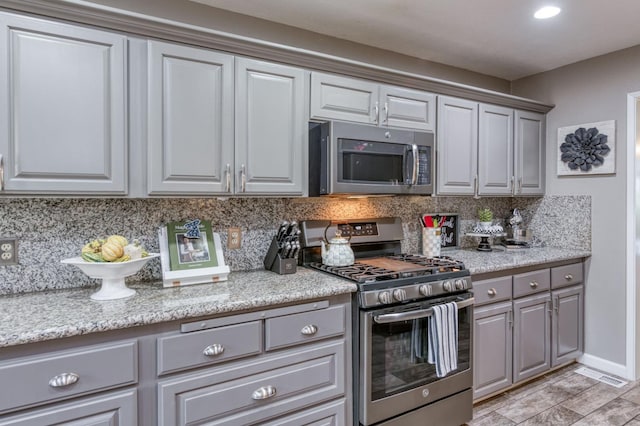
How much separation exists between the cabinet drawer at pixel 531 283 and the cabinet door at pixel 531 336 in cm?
5

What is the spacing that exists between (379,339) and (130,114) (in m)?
1.58

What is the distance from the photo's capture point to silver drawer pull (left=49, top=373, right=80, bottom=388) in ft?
4.33

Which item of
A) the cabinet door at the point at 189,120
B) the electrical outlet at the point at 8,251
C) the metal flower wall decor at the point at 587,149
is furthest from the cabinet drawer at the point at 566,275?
the electrical outlet at the point at 8,251

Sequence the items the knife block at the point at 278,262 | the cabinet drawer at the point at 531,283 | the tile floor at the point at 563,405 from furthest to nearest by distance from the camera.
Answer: the cabinet drawer at the point at 531,283 < the tile floor at the point at 563,405 < the knife block at the point at 278,262

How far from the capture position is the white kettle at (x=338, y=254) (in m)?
2.28

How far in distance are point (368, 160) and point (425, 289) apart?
2.57 ft

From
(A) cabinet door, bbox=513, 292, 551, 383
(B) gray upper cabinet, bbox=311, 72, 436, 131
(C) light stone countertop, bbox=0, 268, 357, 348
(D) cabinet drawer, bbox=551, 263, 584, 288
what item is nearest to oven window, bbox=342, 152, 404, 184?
(B) gray upper cabinet, bbox=311, 72, 436, 131

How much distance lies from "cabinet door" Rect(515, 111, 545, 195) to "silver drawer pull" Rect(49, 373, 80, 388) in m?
3.12

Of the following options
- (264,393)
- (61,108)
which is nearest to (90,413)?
(264,393)

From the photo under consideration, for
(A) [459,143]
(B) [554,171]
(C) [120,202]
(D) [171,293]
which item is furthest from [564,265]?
(C) [120,202]

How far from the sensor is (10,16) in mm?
1500

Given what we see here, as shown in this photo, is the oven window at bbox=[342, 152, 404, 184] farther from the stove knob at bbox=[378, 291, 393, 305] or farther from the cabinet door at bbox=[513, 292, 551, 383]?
the cabinet door at bbox=[513, 292, 551, 383]

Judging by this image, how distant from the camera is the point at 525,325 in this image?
2715 mm

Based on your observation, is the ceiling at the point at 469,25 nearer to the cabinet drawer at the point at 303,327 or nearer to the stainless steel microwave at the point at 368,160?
the stainless steel microwave at the point at 368,160
